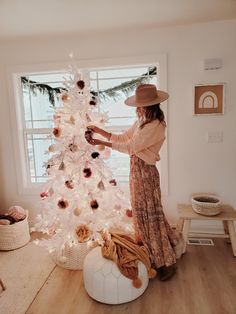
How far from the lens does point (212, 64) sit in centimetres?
234

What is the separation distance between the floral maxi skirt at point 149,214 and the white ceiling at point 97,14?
125cm

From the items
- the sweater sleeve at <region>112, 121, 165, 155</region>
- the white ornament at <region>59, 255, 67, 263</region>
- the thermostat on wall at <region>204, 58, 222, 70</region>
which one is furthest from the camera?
the thermostat on wall at <region>204, 58, 222, 70</region>

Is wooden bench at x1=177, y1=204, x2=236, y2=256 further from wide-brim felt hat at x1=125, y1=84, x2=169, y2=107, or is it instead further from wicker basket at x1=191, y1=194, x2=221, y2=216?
wide-brim felt hat at x1=125, y1=84, x2=169, y2=107

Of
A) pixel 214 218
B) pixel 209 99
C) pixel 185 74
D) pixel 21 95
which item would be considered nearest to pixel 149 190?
pixel 214 218

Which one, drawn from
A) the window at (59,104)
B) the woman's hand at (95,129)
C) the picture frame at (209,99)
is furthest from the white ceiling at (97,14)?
the woman's hand at (95,129)

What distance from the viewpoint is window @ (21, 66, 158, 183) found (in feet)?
8.60

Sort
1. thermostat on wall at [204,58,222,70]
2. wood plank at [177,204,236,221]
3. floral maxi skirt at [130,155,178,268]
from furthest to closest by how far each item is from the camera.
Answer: thermostat on wall at [204,58,222,70]
wood plank at [177,204,236,221]
floral maxi skirt at [130,155,178,268]

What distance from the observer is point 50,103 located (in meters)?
2.78

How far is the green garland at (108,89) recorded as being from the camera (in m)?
2.61

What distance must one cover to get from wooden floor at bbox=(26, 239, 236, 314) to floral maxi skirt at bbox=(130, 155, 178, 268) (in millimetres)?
199

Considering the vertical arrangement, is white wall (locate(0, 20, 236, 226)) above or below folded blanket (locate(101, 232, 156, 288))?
above

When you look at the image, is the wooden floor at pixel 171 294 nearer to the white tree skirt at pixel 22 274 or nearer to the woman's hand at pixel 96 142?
the white tree skirt at pixel 22 274

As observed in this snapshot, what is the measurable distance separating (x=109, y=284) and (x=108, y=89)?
1938 mm

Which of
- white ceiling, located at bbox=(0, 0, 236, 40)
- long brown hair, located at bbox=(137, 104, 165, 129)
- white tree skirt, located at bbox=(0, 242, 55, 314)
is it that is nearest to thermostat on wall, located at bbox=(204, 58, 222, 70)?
white ceiling, located at bbox=(0, 0, 236, 40)
